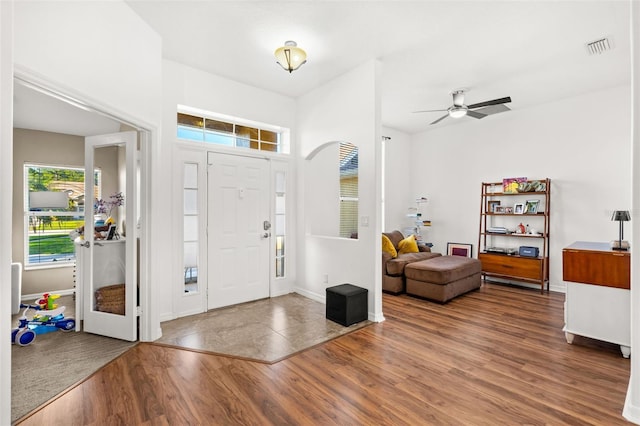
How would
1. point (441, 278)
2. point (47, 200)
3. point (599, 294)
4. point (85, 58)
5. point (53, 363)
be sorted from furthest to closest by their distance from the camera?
point (47, 200) → point (441, 278) → point (599, 294) → point (53, 363) → point (85, 58)

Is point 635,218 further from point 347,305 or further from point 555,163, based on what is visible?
point 555,163

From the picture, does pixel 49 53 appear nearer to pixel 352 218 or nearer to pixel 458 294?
pixel 352 218

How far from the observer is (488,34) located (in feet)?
10.1

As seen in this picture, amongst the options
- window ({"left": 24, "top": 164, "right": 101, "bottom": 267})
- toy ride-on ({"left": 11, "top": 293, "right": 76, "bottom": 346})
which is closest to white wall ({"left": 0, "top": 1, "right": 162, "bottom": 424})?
toy ride-on ({"left": 11, "top": 293, "right": 76, "bottom": 346})

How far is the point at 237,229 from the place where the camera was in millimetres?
4223

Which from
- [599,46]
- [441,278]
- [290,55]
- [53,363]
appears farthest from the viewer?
[441,278]

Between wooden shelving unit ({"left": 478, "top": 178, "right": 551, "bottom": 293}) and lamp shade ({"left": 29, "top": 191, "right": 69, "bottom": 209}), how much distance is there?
7.17 meters

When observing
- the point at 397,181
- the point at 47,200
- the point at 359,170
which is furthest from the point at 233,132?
the point at 397,181

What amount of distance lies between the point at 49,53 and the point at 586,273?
15.2 feet

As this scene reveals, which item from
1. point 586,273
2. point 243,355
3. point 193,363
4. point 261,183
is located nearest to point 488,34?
point 586,273

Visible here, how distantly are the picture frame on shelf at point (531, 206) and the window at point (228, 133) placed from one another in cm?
424

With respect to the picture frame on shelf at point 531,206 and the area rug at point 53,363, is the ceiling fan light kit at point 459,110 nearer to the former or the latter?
the picture frame on shelf at point 531,206

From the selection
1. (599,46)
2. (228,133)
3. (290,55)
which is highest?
(599,46)

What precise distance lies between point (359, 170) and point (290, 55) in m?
1.52
